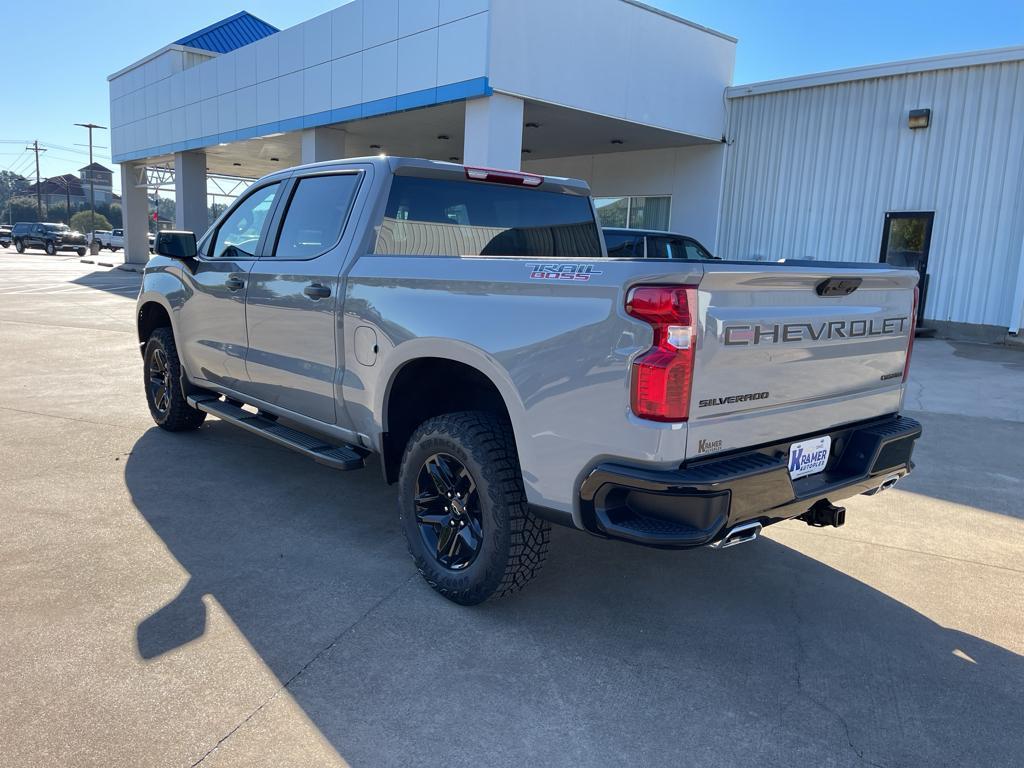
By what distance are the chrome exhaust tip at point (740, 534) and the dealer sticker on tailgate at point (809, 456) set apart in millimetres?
366

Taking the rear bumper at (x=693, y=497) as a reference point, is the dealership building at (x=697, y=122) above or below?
above

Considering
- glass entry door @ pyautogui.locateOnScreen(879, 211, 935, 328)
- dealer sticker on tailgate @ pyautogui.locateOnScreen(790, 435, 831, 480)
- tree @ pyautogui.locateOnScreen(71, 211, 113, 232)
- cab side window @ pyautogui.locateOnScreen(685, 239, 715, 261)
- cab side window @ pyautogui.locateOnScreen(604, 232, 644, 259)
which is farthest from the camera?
tree @ pyautogui.locateOnScreen(71, 211, 113, 232)

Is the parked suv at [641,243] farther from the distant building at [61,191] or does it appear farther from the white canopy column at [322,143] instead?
the distant building at [61,191]

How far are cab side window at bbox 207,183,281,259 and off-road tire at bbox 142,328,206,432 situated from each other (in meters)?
0.94

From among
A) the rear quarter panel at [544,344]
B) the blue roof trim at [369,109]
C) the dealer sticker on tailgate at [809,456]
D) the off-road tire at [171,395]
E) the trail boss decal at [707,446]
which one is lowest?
the off-road tire at [171,395]

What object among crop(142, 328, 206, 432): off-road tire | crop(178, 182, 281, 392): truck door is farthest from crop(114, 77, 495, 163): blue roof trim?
crop(178, 182, 281, 392): truck door

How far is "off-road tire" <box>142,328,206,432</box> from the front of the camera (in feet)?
18.7

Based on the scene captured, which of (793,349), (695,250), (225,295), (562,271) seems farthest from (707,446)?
(695,250)

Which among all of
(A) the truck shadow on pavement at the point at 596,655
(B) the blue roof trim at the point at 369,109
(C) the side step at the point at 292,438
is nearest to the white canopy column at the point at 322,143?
(B) the blue roof trim at the point at 369,109

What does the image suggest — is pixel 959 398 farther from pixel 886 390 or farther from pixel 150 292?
pixel 150 292

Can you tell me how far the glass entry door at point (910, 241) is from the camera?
45.2 ft

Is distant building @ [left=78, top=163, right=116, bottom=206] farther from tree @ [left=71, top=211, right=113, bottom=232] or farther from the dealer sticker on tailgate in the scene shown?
the dealer sticker on tailgate

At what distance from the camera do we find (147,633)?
119 inches


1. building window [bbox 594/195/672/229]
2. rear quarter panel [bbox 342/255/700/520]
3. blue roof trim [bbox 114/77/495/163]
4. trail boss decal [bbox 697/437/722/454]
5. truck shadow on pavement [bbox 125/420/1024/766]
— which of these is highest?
blue roof trim [bbox 114/77/495/163]
